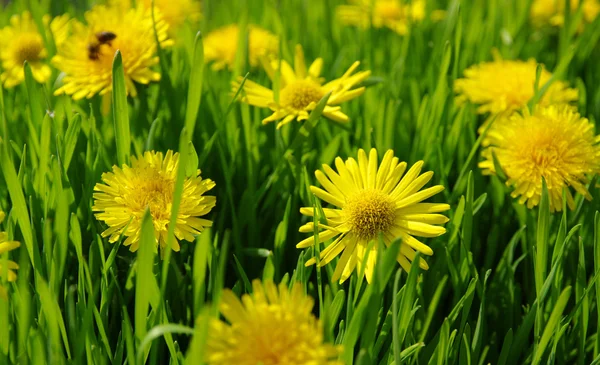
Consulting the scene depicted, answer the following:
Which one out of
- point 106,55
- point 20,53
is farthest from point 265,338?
point 20,53

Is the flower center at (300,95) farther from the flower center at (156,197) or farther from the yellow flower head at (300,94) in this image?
the flower center at (156,197)

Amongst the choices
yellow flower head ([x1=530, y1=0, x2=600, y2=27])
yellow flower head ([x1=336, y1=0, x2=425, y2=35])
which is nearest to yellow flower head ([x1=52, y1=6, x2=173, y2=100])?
yellow flower head ([x1=336, y1=0, x2=425, y2=35])

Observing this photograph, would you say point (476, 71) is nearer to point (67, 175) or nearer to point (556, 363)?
point (556, 363)

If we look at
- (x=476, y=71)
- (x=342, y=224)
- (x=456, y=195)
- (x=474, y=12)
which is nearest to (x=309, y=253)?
(x=342, y=224)

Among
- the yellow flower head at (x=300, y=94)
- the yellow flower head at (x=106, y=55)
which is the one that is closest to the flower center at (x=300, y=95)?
the yellow flower head at (x=300, y=94)

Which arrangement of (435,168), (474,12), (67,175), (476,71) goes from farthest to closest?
(474,12) → (476,71) → (435,168) → (67,175)

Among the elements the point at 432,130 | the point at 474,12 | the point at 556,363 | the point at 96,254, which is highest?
the point at 474,12
